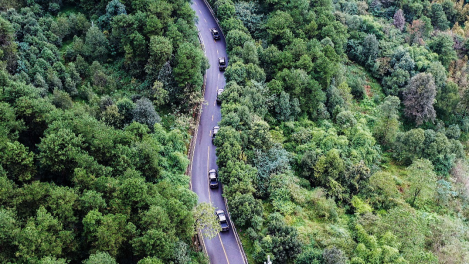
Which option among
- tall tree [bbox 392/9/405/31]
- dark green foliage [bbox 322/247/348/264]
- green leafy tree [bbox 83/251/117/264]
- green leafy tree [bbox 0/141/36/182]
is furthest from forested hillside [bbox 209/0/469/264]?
green leafy tree [bbox 0/141/36/182]

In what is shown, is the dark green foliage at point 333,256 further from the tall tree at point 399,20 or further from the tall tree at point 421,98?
the tall tree at point 399,20

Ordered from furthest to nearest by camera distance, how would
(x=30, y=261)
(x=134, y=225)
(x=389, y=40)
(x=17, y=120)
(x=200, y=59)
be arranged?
(x=389, y=40), (x=200, y=59), (x=17, y=120), (x=134, y=225), (x=30, y=261)

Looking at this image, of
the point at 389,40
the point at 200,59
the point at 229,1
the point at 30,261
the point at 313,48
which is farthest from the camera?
the point at 389,40

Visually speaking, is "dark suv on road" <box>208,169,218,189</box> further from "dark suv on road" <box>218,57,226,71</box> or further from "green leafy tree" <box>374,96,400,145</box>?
"green leafy tree" <box>374,96,400,145</box>

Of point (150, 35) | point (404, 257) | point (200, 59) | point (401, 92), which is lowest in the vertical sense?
point (404, 257)

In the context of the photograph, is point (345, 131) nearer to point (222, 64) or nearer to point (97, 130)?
point (222, 64)

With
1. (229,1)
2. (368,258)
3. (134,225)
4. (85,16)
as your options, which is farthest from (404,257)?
(85,16)

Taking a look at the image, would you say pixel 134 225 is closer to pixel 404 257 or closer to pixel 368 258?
pixel 368 258
